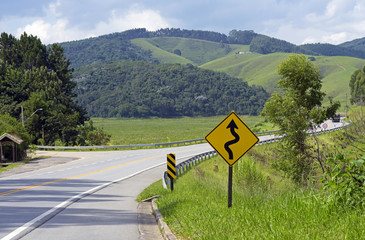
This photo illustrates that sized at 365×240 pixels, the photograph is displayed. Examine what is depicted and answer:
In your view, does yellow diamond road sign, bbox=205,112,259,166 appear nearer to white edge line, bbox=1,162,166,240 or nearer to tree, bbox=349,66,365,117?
white edge line, bbox=1,162,166,240

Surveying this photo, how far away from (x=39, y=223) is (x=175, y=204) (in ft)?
12.1

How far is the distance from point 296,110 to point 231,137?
23.5 meters

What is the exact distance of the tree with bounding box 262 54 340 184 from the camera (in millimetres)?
29391

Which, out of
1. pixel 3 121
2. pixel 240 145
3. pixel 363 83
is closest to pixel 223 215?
pixel 240 145

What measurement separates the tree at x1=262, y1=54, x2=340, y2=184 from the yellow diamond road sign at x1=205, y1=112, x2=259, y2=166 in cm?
1717

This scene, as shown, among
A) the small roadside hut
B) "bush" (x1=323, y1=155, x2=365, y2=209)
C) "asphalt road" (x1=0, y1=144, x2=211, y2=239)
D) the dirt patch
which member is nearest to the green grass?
the dirt patch

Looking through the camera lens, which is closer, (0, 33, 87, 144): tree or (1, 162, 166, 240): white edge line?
(1, 162, 166, 240): white edge line

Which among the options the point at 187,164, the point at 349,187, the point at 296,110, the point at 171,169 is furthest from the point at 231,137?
the point at 296,110

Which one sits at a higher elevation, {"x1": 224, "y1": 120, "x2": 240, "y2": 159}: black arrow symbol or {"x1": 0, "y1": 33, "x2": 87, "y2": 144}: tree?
{"x1": 0, "y1": 33, "x2": 87, "y2": 144}: tree

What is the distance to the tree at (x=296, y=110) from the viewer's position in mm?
29391

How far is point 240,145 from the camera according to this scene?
30.9ft

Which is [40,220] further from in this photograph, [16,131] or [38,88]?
[38,88]

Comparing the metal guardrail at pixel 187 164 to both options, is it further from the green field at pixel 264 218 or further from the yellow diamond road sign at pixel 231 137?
the yellow diamond road sign at pixel 231 137

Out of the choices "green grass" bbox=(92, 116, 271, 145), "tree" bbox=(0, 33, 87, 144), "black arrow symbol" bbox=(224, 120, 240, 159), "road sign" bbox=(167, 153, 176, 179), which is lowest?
"green grass" bbox=(92, 116, 271, 145)
